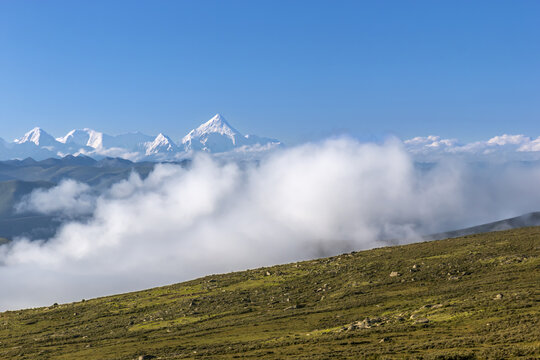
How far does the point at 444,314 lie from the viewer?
79500 millimetres

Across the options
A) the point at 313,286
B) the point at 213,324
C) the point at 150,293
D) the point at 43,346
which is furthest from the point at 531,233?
the point at 43,346

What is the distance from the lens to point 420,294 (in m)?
104

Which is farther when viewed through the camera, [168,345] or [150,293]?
[150,293]

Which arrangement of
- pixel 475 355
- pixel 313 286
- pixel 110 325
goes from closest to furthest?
pixel 475 355 → pixel 110 325 → pixel 313 286

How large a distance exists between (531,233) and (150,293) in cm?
12711

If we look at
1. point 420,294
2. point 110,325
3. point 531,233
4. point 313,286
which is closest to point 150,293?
point 110,325

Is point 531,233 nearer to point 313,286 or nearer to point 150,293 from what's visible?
point 313,286

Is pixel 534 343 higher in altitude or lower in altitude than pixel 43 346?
lower

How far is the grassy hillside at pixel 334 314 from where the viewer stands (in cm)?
6650

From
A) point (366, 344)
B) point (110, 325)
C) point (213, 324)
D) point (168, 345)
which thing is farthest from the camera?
point (110, 325)

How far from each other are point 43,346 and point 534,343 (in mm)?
91910

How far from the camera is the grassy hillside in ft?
218

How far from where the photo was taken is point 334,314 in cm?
9700

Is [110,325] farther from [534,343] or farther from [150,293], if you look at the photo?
[534,343]
